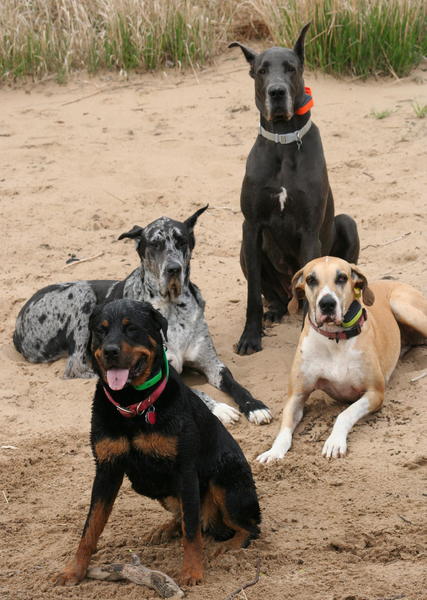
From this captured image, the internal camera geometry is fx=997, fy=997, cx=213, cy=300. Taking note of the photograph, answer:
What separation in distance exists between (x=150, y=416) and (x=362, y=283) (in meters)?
2.29

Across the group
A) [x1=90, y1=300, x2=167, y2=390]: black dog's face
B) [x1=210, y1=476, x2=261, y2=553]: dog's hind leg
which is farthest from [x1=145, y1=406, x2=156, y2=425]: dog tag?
[x1=210, y1=476, x2=261, y2=553]: dog's hind leg

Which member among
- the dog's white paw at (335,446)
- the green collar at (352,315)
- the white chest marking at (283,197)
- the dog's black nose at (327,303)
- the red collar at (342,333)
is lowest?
the dog's white paw at (335,446)

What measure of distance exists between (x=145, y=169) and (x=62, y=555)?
20.3ft

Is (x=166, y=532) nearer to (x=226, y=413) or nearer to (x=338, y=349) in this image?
(x=226, y=413)

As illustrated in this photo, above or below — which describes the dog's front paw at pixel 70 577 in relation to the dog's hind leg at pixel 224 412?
above

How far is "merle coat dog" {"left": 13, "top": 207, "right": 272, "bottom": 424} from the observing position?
21.8 ft

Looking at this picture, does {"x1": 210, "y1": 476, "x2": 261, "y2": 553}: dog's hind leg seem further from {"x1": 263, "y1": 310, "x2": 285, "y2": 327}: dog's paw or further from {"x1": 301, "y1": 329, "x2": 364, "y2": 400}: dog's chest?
{"x1": 263, "y1": 310, "x2": 285, "y2": 327}: dog's paw

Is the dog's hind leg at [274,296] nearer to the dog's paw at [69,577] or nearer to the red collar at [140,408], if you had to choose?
the red collar at [140,408]

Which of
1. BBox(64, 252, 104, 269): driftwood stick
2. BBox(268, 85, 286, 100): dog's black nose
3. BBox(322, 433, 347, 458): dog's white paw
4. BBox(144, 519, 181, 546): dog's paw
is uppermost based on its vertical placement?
BBox(268, 85, 286, 100): dog's black nose

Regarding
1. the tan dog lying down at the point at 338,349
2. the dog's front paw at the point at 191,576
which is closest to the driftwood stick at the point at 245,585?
the dog's front paw at the point at 191,576

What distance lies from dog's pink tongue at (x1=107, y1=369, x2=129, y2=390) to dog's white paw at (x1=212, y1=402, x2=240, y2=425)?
2193mm

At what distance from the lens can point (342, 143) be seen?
410 inches

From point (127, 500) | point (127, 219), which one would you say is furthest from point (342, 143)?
point (127, 500)

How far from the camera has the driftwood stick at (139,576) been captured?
13.2 feet
